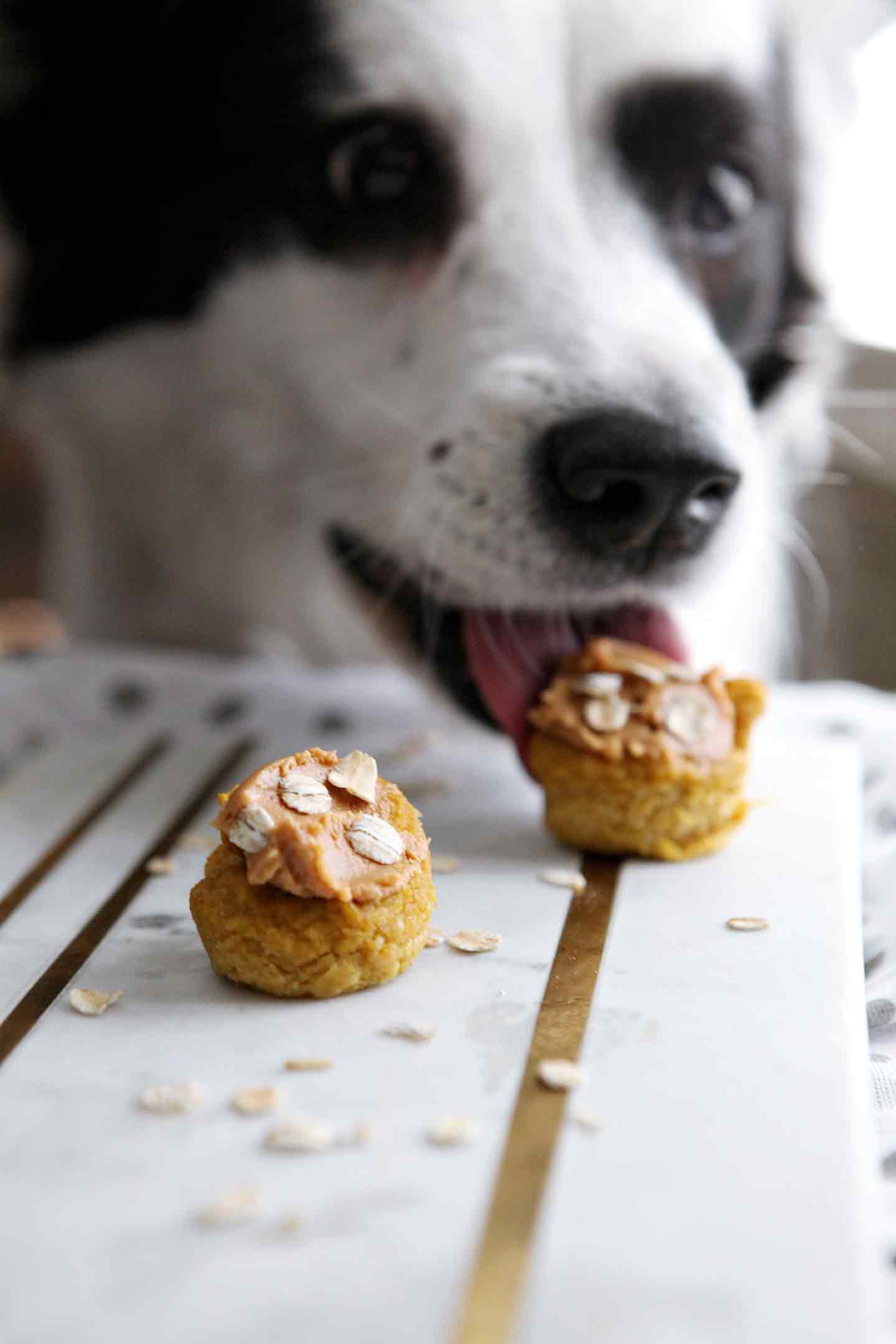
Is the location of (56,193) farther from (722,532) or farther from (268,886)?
(268,886)

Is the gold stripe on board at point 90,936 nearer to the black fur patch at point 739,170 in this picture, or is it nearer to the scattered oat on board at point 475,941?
the scattered oat on board at point 475,941

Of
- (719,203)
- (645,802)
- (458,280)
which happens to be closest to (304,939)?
(645,802)

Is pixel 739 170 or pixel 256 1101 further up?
pixel 739 170

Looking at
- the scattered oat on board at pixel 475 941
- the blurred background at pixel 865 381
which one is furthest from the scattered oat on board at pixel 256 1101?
the blurred background at pixel 865 381

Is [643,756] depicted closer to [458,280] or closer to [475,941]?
[475,941]

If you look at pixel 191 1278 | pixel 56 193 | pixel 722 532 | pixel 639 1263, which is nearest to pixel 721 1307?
pixel 639 1263

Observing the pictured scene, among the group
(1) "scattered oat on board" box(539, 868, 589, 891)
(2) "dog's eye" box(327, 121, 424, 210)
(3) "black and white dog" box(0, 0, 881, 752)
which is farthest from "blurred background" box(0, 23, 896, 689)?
(1) "scattered oat on board" box(539, 868, 589, 891)
